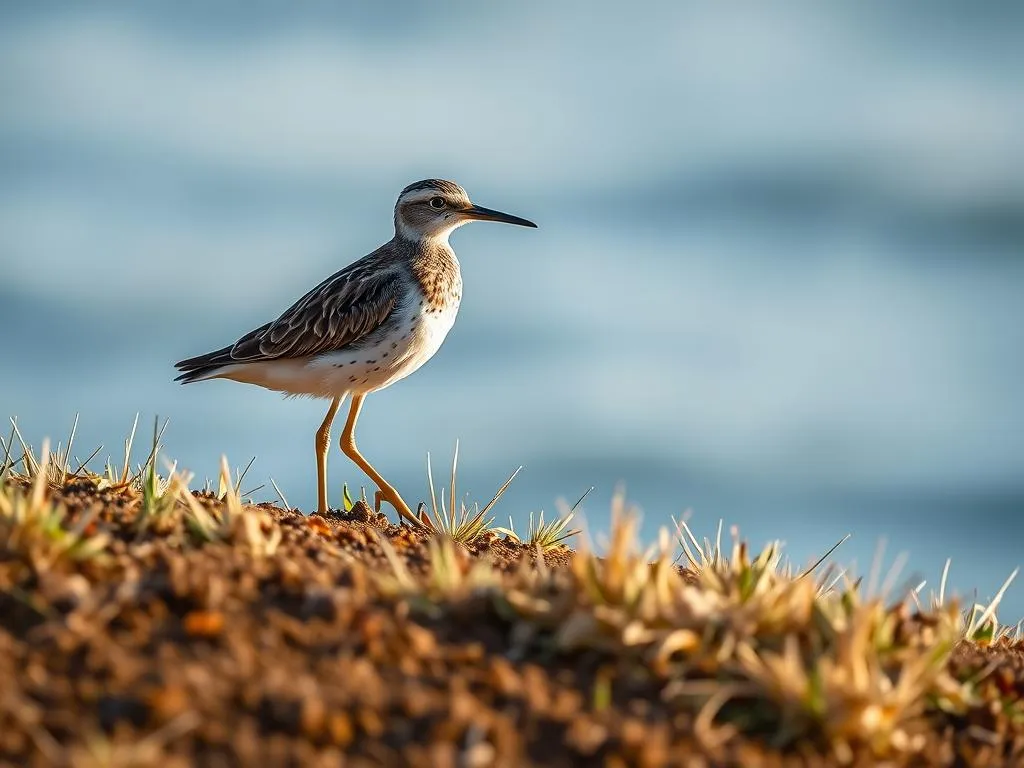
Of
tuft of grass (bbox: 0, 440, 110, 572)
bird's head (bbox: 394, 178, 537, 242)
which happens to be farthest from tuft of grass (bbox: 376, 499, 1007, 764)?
bird's head (bbox: 394, 178, 537, 242)

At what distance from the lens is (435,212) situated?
409 inches

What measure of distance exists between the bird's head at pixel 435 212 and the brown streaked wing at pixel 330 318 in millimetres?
850

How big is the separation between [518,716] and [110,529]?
2.34 m

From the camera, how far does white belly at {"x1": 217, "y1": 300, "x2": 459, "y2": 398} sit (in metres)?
9.04

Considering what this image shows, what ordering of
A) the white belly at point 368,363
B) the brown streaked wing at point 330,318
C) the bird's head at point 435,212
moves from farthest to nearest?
the bird's head at point 435,212, the brown streaked wing at point 330,318, the white belly at point 368,363

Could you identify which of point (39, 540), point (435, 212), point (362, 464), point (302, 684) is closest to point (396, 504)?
point (362, 464)

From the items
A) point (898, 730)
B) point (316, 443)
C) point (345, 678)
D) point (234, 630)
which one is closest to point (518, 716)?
point (345, 678)

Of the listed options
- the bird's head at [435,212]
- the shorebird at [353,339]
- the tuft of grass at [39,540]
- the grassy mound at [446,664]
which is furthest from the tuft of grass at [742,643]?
the bird's head at [435,212]

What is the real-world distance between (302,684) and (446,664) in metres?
0.56

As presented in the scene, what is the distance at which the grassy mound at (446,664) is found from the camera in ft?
11.4

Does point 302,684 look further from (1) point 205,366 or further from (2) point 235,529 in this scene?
(1) point 205,366

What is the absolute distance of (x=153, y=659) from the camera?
12.4ft

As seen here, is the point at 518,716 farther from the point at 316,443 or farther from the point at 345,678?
the point at 316,443

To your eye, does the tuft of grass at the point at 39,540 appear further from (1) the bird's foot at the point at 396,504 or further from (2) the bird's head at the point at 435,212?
(2) the bird's head at the point at 435,212
